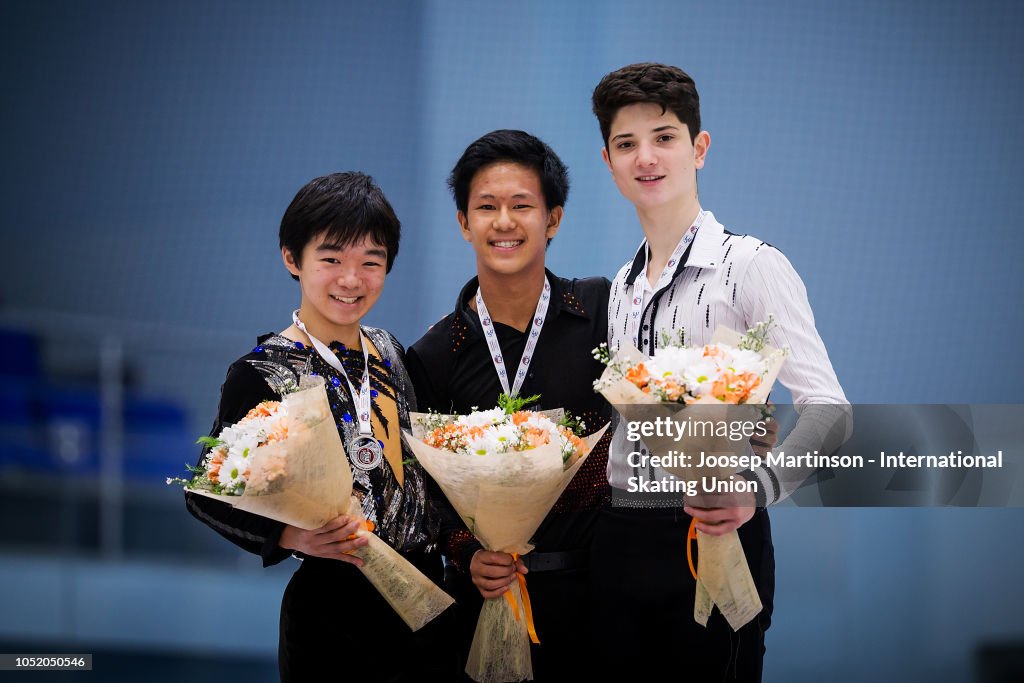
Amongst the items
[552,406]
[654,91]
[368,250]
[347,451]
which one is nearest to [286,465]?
[347,451]

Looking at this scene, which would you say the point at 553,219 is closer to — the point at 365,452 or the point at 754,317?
the point at 754,317

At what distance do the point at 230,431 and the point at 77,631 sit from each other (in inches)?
103

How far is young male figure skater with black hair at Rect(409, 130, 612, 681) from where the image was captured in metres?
2.65

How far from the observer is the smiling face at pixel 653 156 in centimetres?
244

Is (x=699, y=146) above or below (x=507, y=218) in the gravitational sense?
above

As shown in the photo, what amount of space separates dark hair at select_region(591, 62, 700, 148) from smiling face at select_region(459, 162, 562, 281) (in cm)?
34

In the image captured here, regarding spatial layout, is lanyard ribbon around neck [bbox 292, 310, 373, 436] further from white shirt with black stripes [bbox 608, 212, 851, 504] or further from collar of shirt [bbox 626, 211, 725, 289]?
collar of shirt [bbox 626, 211, 725, 289]

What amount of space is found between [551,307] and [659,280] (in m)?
0.44

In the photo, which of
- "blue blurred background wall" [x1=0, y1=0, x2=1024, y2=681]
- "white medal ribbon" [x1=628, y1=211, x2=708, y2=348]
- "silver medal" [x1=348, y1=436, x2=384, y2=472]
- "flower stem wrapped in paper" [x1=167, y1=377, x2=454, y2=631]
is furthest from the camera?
"blue blurred background wall" [x1=0, y1=0, x2=1024, y2=681]

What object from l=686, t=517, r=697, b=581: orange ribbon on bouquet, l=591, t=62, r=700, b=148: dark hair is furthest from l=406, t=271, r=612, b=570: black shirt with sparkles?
l=591, t=62, r=700, b=148: dark hair

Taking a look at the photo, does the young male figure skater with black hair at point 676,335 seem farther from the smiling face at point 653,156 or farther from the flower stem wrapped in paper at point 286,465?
the flower stem wrapped in paper at point 286,465

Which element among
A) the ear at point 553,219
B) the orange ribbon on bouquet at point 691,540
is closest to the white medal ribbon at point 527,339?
the ear at point 553,219

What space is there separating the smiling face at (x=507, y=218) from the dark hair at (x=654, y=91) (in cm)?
34

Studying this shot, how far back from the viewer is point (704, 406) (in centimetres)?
202
